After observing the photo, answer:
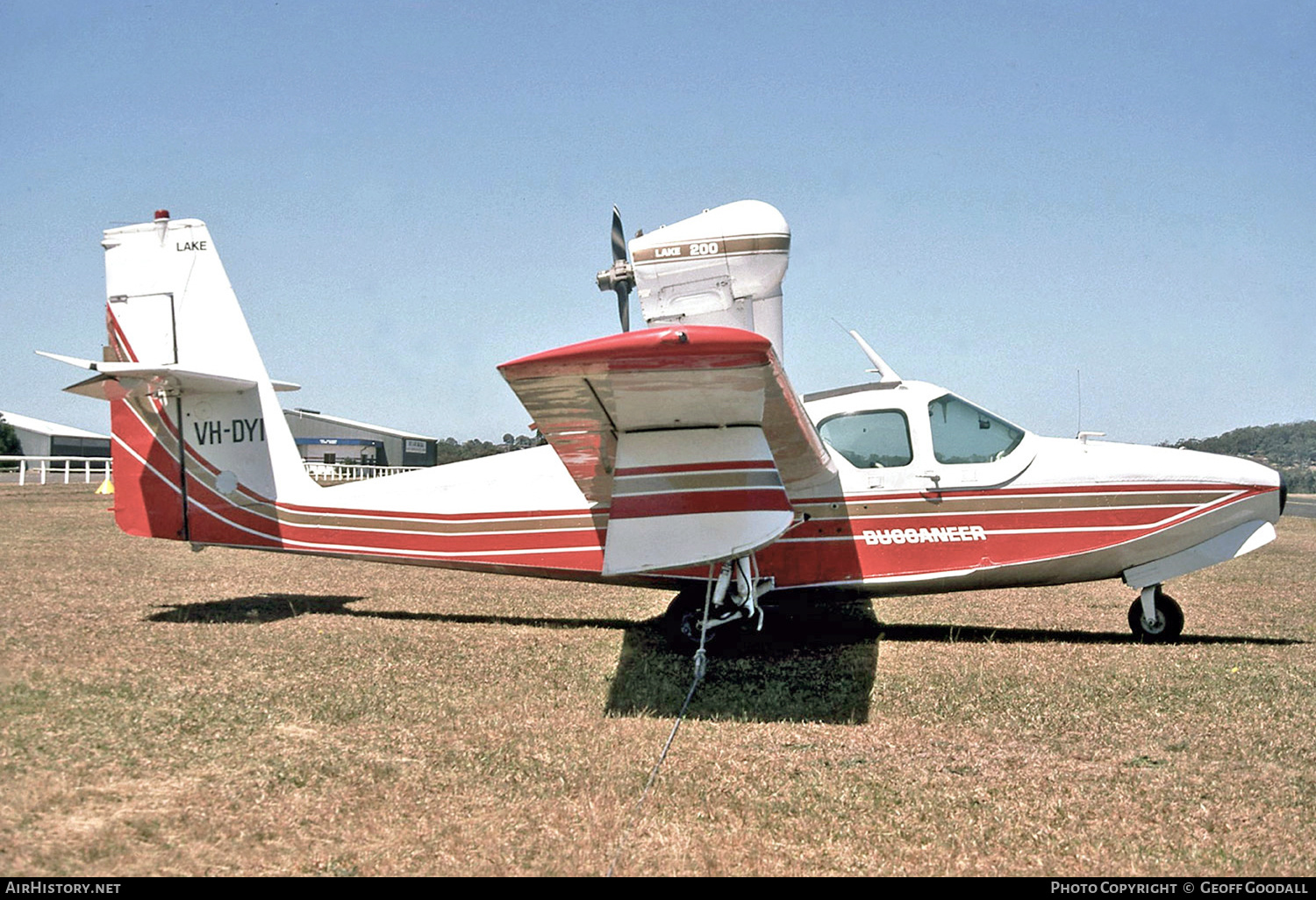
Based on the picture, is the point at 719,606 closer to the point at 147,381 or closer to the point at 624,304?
the point at 624,304

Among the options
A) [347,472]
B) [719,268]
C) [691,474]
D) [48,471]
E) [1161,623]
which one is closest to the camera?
[691,474]

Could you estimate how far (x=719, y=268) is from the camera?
656cm

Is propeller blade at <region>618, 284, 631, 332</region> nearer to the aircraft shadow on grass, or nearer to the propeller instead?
the propeller

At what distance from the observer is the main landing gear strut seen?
6238mm

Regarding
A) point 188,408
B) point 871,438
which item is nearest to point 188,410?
point 188,408

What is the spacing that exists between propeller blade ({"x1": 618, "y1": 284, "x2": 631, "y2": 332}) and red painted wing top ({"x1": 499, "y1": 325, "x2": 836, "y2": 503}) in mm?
1199

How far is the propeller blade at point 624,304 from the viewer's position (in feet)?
24.0

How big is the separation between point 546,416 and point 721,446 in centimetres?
114

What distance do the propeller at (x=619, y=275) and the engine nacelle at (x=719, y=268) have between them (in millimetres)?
566

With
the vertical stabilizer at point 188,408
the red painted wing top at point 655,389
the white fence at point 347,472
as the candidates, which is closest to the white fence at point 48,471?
the white fence at point 347,472

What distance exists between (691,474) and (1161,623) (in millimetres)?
4428
